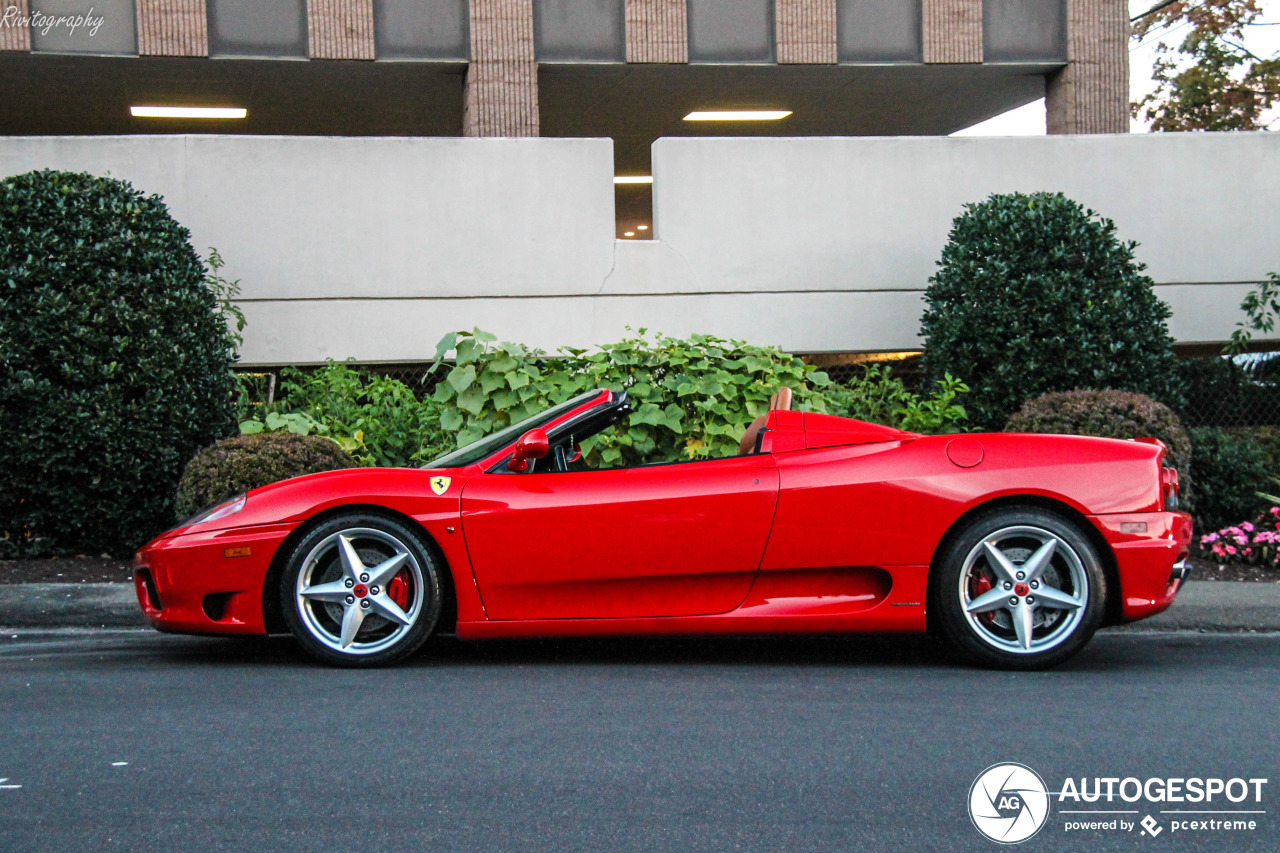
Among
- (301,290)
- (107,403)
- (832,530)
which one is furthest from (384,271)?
(832,530)

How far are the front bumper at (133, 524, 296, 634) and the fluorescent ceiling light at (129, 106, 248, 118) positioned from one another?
10250mm

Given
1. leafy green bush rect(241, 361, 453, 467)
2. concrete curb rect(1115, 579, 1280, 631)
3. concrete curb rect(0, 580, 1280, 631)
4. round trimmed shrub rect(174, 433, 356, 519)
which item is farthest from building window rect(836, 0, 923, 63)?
round trimmed shrub rect(174, 433, 356, 519)

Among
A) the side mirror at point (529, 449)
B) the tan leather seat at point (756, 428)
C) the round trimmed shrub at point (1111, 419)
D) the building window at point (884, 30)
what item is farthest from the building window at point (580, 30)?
the side mirror at point (529, 449)

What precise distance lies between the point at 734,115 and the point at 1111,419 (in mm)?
8636

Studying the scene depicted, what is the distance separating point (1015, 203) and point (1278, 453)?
9.36 ft

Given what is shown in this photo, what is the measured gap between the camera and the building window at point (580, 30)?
1166cm

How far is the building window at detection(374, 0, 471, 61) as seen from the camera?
1153cm

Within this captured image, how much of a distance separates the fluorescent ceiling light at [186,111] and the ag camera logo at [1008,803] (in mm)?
12866

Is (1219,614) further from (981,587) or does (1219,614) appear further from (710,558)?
(710,558)

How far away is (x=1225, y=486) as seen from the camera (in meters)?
8.69

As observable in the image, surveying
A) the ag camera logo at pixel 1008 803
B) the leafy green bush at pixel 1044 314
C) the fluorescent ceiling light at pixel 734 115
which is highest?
the fluorescent ceiling light at pixel 734 115

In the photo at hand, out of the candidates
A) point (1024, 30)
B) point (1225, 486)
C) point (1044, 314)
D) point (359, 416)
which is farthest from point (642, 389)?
point (1024, 30)

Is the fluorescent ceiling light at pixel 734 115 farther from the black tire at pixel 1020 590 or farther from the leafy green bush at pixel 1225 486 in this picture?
the black tire at pixel 1020 590

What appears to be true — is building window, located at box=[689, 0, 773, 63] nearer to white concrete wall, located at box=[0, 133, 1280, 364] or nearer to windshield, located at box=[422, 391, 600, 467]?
white concrete wall, located at box=[0, 133, 1280, 364]
